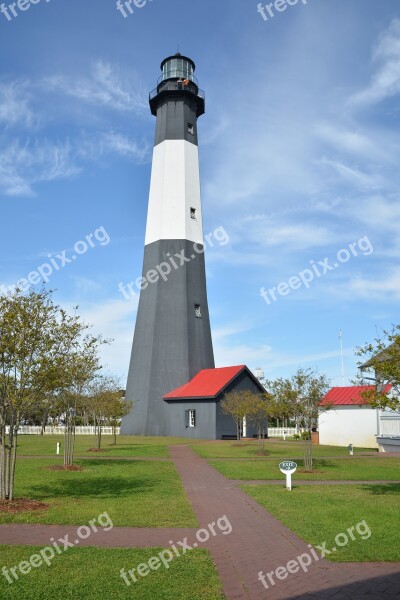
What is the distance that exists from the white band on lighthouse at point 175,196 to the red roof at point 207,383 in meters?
11.3

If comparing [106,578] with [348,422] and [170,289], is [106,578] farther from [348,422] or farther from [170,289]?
[170,289]

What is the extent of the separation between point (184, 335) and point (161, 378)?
157 inches

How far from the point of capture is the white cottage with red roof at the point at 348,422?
35.8 meters

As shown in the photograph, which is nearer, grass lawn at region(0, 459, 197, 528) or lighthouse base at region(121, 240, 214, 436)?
grass lawn at region(0, 459, 197, 528)

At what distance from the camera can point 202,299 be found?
44.6 m

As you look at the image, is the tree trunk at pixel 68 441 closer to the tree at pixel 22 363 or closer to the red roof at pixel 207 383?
the tree at pixel 22 363

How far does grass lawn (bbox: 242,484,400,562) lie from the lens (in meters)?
8.65

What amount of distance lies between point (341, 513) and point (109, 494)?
6.16m

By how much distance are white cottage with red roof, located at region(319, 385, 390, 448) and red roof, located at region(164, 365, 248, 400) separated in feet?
24.6

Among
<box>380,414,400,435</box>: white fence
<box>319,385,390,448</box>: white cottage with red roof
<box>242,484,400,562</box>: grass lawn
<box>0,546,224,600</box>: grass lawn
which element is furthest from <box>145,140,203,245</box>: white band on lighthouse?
<box>0,546,224,600</box>: grass lawn

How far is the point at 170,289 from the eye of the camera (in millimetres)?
43344

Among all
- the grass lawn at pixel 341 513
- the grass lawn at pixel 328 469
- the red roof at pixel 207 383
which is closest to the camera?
the grass lawn at pixel 341 513

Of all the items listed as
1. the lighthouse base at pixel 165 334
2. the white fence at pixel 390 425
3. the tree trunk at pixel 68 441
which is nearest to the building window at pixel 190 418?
the lighthouse base at pixel 165 334

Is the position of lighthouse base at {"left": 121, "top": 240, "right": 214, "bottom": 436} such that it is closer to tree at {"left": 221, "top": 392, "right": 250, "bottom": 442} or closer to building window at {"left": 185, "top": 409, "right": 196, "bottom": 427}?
building window at {"left": 185, "top": 409, "right": 196, "bottom": 427}
